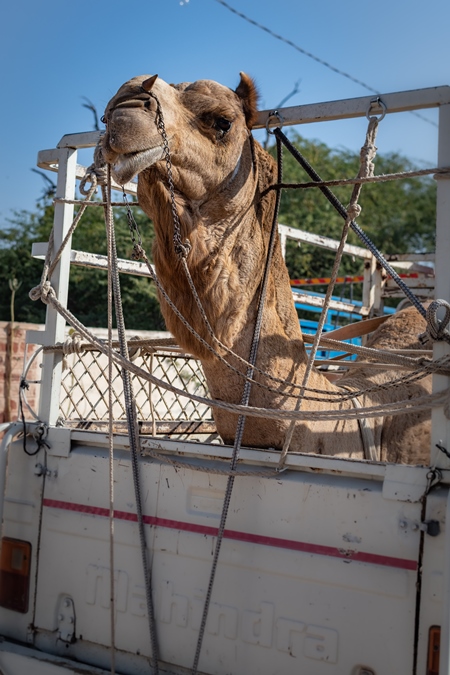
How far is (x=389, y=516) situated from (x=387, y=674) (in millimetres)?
518

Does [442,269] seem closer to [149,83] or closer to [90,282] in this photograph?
[149,83]

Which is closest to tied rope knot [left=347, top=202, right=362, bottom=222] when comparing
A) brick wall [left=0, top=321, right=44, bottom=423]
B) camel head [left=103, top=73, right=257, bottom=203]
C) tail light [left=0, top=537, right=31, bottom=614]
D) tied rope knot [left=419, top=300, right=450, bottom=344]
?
tied rope knot [left=419, top=300, right=450, bottom=344]

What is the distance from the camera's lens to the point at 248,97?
11.4 ft

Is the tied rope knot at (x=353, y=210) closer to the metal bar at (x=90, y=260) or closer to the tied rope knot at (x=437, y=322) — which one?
the tied rope knot at (x=437, y=322)

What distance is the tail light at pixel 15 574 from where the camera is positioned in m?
3.29

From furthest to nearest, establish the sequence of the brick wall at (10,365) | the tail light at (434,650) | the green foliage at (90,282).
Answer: the green foliage at (90,282), the brick wall at (10,365), the tail light at (434,650)

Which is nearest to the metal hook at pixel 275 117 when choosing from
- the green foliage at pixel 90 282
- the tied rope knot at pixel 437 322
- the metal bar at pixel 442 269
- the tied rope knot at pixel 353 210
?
the tied rope knot at pixel 353 210

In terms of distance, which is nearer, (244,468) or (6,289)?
(244,468)

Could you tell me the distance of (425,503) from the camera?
96.2 inches

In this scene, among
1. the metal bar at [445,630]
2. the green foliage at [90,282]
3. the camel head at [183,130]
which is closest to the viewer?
the metal bar at [445,630]

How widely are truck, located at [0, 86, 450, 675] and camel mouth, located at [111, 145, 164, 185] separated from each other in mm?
687

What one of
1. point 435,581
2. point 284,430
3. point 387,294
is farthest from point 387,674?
point 387,294

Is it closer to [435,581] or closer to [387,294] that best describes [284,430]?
[435,581]

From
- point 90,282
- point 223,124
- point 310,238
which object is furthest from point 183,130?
point 90,282
